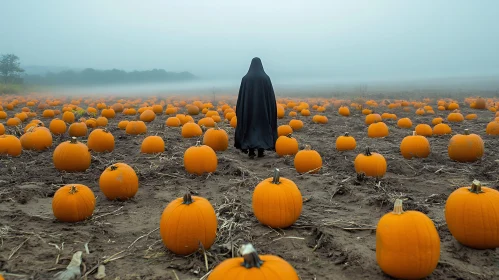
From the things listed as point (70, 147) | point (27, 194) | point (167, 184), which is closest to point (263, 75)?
point (167, 184)

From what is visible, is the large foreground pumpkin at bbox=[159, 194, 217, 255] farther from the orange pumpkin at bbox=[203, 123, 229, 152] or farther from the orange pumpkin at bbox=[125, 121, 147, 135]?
the orange pumpkin at bbox=[125, 121, 147, 135]

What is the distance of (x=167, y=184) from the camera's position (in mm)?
6191

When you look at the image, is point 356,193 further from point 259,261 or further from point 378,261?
point 259,261

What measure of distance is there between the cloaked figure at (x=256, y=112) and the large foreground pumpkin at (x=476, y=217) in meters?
→ 4.93

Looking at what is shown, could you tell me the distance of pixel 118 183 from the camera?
5.23m

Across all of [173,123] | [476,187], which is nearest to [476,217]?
[476,187]

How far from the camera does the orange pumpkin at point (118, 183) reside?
17.1ft

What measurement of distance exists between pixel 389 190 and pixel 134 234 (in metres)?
3.53

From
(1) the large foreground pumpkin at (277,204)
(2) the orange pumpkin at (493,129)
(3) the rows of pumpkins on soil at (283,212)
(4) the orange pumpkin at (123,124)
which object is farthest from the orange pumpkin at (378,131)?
(4) the orange pumpkin at (123,124)

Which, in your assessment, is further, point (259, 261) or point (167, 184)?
point (167, 184)

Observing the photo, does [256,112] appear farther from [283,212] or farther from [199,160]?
[283,212]

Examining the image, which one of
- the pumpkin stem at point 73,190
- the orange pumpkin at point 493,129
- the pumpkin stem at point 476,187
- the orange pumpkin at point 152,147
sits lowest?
the orange pumpkin at point 152,147

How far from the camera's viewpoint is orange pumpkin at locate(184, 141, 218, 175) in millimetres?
6578

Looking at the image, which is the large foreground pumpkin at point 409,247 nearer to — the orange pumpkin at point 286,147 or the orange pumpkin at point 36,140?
the orange pumpkin at point 286,147
